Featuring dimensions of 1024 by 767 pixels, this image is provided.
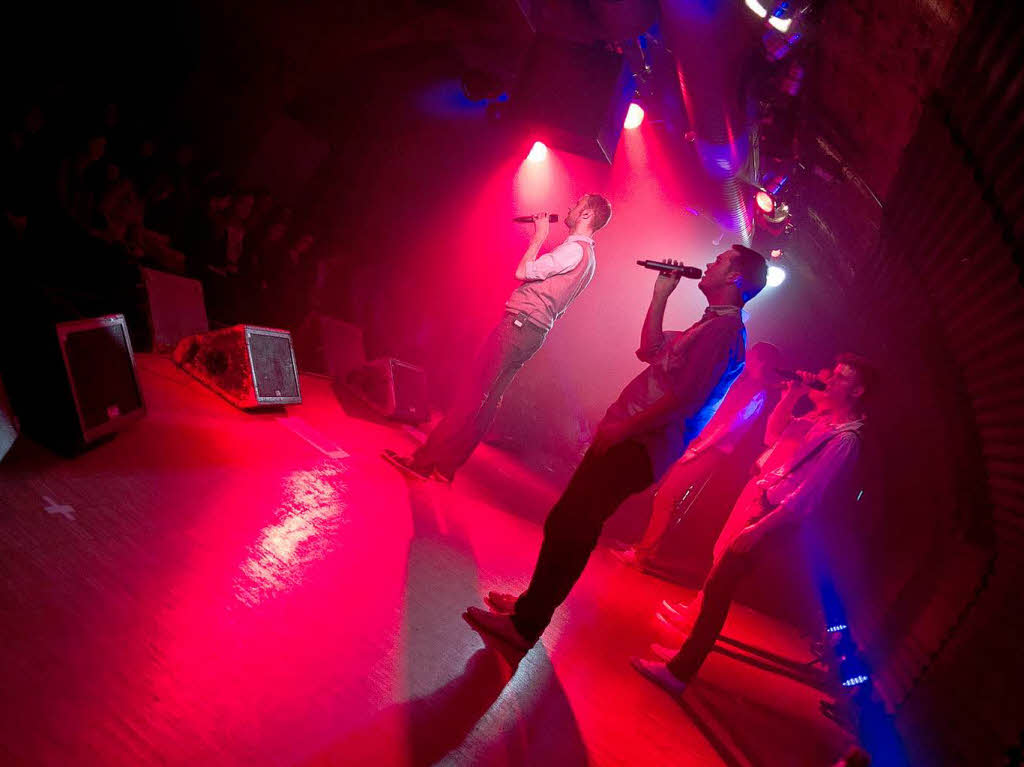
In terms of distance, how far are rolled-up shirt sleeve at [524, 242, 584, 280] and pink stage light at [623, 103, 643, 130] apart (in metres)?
3.89

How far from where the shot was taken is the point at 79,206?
510cm

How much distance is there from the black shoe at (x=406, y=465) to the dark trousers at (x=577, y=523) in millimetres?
1939

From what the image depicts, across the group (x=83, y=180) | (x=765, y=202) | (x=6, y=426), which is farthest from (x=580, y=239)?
(x=83, y=180)

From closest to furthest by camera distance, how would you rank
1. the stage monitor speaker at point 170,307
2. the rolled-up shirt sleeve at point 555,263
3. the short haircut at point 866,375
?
the short haircut at point 866,375 → the rolled-up shirt sleeve at point 555,263 → the stage monitor speaker at point 170,307

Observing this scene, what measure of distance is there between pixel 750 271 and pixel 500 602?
6.52 ft

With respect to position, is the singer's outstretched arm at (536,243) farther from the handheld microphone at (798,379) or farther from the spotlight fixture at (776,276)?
the spotlight fixture at (776,276)

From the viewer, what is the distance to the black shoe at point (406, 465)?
3.93 metres

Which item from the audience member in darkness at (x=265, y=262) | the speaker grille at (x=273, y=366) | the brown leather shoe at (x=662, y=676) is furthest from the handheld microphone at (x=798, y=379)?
the audience member in darkness at (x=265, y=262)

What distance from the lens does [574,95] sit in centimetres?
519

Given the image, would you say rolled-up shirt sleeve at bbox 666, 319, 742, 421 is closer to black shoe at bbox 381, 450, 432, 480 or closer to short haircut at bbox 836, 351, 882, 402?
short haircut at bbox 836, 351, 882, 402

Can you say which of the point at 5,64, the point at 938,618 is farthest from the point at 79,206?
the point at 938,618

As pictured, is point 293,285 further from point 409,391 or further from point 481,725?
point 481,725

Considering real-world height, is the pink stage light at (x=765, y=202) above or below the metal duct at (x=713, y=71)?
above

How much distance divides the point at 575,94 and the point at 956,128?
3.45 meters
